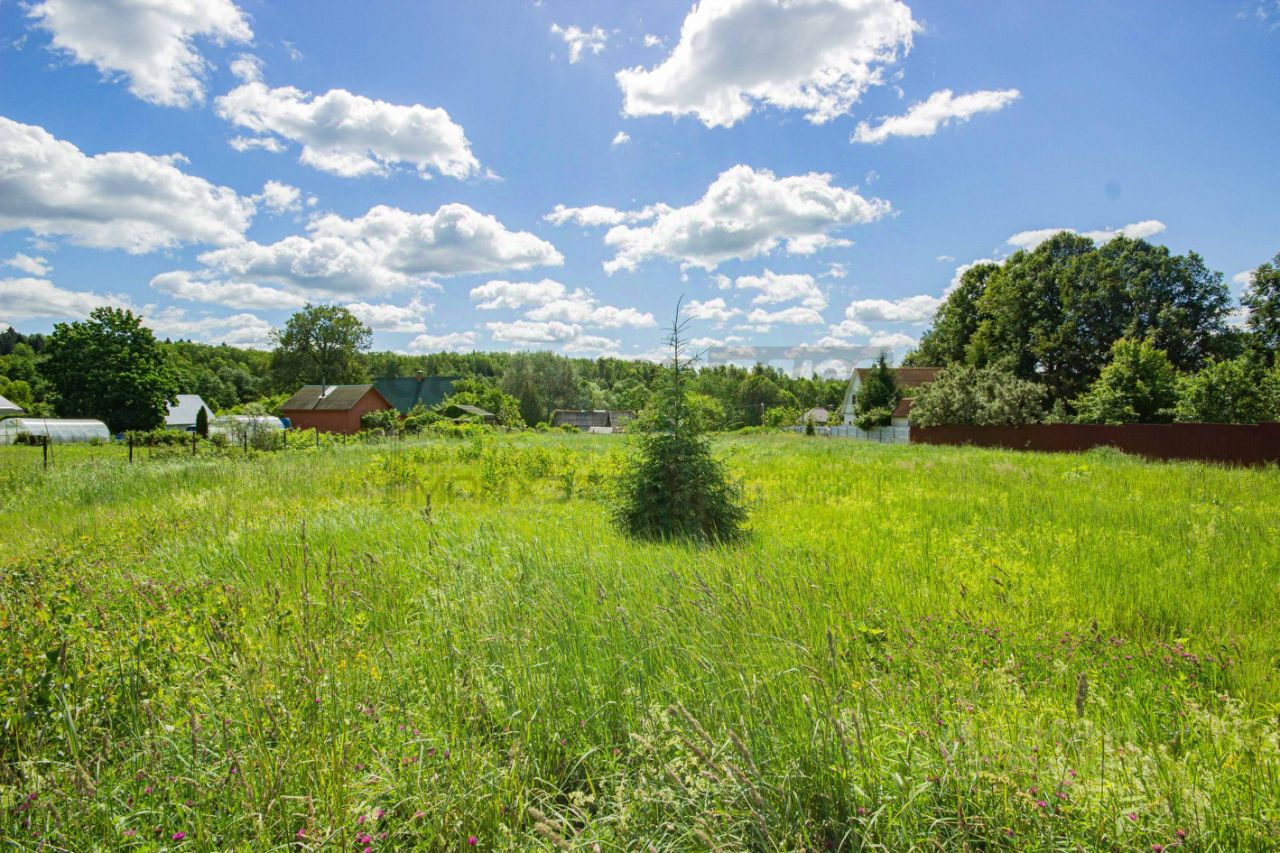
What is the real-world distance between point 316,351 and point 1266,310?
87.0m

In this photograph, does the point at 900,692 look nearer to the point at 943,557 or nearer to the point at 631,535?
the point at 943,557

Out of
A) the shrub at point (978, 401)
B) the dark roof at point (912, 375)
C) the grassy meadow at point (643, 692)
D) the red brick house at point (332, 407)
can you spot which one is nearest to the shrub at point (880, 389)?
the dark roof at point (912, 375)

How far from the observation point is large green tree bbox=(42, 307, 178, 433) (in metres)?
43.9

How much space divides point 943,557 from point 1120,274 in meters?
41.8

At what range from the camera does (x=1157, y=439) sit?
21281mm

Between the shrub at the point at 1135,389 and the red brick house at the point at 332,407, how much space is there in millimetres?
59031

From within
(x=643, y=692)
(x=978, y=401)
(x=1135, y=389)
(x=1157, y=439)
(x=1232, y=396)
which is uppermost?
(x=1135, y=389)

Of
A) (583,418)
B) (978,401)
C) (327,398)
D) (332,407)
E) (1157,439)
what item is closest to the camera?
(1157,439)

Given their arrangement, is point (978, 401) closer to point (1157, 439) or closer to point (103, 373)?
point (1157, 439)

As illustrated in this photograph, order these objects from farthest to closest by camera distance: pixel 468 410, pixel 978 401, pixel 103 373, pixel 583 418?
pixel 583 418
pixel 468 410
pixel 103 373
pixel 978 401

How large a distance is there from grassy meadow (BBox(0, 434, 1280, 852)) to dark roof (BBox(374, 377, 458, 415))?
79.4m

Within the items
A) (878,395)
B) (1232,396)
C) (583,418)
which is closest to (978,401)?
(1232,396)

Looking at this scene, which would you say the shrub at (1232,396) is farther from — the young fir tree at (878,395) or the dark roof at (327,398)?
the dark roof at (327,398)

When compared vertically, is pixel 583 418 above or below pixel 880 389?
below
